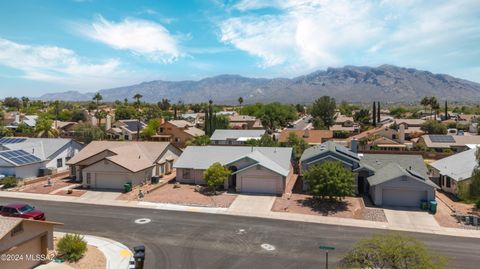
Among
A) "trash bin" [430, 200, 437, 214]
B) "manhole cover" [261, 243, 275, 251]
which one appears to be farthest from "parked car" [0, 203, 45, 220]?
"trash bin" [430, 200, 437, 214]

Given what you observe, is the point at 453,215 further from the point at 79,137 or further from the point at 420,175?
the point at 79,137

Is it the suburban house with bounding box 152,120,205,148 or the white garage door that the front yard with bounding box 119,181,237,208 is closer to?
the white garage door

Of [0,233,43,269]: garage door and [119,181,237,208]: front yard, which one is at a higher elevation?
[0,233,43,269]: garage door

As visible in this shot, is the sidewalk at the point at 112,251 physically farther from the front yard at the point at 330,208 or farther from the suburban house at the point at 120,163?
the front yard at the point at 330,208

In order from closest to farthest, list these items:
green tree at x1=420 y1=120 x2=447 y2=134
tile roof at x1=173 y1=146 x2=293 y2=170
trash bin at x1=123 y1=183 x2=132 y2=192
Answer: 1. trash bin at x1=123 y1=183 x2=132 y2=192
2. tile roof at x1=173 y1=146 x2=293 y2=170
3. green tree at x1=420 y1=120 x2=447 y2=134

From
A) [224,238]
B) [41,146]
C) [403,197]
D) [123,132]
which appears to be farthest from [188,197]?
[123,132]

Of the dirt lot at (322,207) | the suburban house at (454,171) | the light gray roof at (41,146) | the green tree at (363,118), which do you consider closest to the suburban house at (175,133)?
the light gray roof at (41,146)

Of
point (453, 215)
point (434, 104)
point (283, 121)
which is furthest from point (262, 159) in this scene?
point (434, 104)
